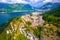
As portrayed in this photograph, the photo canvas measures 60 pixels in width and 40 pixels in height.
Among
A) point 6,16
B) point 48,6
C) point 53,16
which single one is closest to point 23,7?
point 6,16

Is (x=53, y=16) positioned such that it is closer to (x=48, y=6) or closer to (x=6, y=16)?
(x=48, y=6)

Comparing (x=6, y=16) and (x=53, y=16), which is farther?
(x=6, y=16)

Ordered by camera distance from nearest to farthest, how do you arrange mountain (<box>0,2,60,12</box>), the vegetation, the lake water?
the vegetation, the lake water, mountain (<box>0,2,60,12</box>)

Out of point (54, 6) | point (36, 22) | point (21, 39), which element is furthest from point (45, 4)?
point (21, 39)

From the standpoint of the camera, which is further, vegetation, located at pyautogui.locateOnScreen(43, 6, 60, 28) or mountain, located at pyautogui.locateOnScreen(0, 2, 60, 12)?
mountain, located at pyautogui.locateOnScreen(0, 2, 60, 12)

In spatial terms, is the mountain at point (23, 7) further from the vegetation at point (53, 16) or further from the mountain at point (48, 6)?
the vegetation at point (53, 16)

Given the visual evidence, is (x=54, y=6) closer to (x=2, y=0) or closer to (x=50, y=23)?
(x=50, y=23)

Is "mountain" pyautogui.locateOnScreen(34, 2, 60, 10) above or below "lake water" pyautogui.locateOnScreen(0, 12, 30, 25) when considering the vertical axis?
above

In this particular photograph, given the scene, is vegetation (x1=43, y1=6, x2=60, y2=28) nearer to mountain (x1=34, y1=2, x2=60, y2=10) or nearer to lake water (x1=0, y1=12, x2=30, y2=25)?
mountain (x1=34, y1=2, x2=60, y2=10)

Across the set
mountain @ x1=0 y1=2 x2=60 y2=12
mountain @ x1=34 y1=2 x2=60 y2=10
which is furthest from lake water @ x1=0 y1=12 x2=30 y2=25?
mountain @ x1=34 y1=2 x2=60 y2=10

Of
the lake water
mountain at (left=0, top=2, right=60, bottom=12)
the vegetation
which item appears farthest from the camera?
mountain at (left=0, top=2, right=60, bottom=12)

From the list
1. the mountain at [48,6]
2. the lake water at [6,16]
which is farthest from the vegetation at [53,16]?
the lake water at [6,16]
